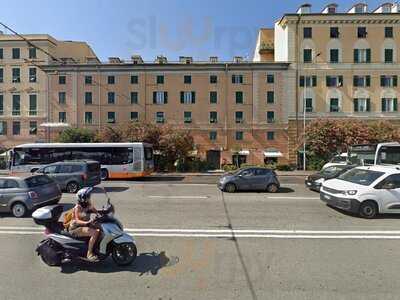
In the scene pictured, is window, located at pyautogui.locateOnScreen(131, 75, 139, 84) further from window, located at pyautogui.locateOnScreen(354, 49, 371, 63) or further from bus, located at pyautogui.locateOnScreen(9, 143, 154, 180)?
window, located at pyautogui.locateOnScreen(354, 49, 371, 63)

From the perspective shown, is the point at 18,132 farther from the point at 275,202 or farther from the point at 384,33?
the point at 384,33

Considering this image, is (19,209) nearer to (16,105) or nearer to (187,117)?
(187,117)

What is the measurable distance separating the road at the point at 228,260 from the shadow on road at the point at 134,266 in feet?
0.05

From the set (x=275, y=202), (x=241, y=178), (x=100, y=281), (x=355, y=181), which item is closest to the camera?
(x=100, y=281)

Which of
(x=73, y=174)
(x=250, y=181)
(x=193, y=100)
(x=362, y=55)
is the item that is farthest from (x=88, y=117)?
(x=362, y=55)

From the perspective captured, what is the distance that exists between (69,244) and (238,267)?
2.86 metres

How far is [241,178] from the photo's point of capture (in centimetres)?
1569

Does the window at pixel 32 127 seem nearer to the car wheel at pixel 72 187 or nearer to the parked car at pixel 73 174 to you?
the parked car at pixel 73 174

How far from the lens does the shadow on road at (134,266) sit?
5474mm

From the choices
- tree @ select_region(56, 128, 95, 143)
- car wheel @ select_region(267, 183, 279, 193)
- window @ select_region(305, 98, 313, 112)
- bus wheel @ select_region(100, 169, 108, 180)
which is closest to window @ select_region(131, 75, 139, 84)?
tree @ select_region(56, 128, 95, 143)

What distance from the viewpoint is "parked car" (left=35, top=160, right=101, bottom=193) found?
15.5 m

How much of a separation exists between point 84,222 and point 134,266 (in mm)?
1129

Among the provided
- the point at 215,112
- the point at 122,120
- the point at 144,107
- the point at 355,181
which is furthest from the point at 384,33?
the point at 355,181

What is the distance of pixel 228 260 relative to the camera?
19.8 ft
